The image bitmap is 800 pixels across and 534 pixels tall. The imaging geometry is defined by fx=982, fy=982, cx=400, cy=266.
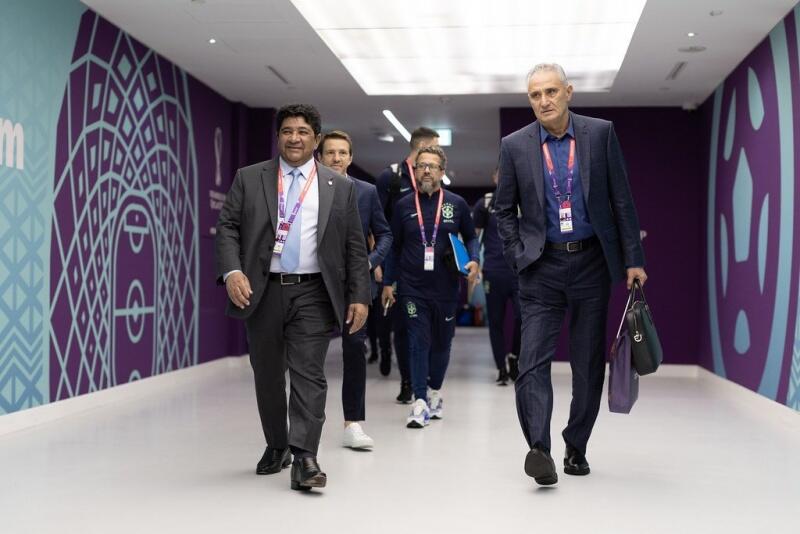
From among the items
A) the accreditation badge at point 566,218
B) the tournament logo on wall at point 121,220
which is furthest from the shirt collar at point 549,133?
the tournament logo on wall at point 121,220

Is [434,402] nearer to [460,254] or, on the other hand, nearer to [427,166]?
[460,254]

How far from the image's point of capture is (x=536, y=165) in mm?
3670

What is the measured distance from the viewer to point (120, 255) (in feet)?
22.2

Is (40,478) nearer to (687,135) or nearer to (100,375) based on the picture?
(100,375)

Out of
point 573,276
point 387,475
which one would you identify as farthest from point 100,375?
point 573,276

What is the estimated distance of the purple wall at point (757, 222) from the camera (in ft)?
20.0

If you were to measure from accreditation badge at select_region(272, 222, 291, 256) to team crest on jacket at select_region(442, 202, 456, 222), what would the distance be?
6.72ft

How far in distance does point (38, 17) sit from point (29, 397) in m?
2.16

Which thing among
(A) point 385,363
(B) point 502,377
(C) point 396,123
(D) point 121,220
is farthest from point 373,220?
(C) point 396,123

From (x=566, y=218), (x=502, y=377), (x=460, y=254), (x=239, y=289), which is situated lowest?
(x=502, y=377)

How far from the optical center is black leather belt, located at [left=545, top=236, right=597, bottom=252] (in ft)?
11.9

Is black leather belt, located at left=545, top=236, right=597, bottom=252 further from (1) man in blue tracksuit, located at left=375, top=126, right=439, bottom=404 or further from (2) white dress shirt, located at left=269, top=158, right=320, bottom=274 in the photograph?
(1) man in blue tracksuit, located at left=375, top=126, right=439, bottom=404

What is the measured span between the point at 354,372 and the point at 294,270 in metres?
1.00

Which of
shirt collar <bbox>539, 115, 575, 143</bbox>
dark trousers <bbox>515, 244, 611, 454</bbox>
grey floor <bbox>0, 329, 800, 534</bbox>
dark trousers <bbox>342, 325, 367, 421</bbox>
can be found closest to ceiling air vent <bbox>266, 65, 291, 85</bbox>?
grey floor <bbox>0, 329, 800, 534</bbox>
